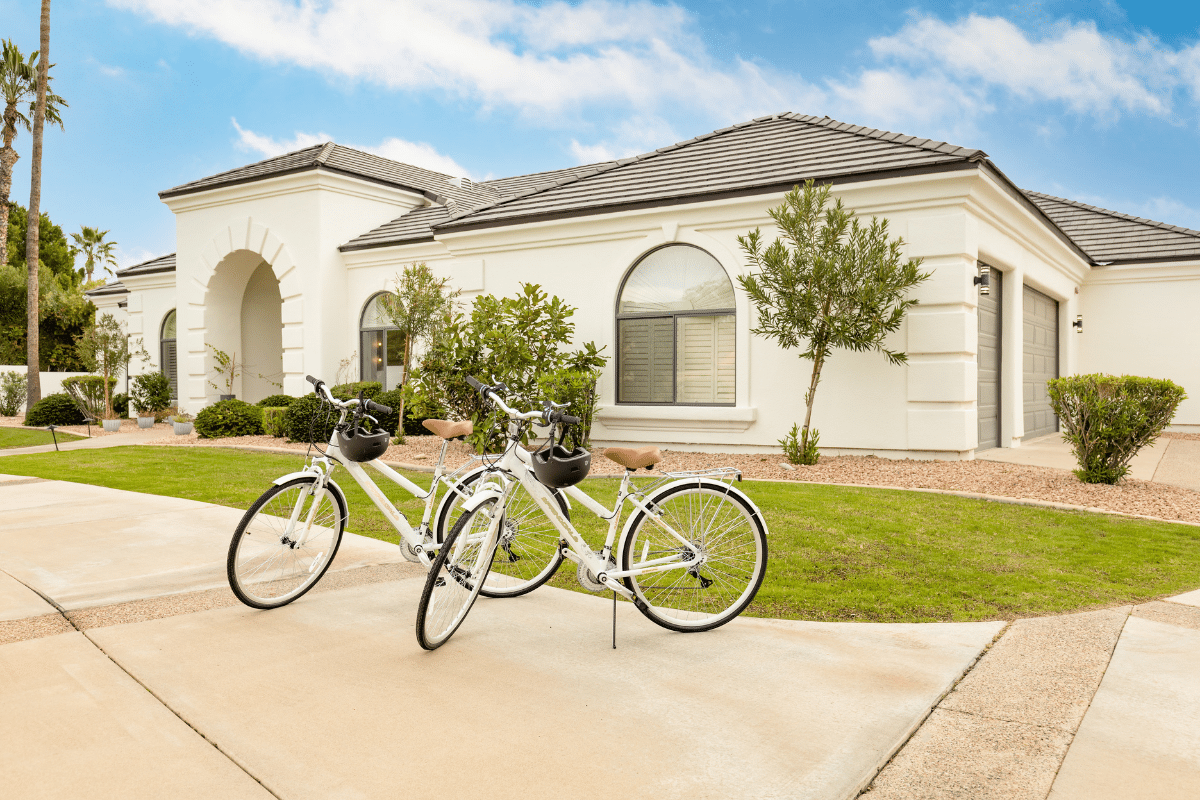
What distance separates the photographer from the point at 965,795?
2.67 m

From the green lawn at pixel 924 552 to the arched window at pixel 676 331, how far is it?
11.8ft

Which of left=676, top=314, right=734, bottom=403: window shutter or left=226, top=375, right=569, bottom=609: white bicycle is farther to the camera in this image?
left=676, top=314, right=734, bottom=403: window shutter

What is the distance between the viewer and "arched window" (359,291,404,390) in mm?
17906

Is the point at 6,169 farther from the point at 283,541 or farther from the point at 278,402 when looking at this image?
the point at 283,541

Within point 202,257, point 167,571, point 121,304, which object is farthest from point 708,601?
point 121,304

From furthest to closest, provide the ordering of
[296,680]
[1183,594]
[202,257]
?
[202,257] < [1183,594] < [296,680]

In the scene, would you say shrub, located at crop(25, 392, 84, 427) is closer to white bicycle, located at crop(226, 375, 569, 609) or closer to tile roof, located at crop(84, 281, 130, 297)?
tile roof, located at crop(84, 281, 130, 297)

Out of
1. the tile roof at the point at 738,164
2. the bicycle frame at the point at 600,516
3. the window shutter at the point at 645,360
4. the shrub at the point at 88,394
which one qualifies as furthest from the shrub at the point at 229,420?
the bicycle frame at the point at 600,516

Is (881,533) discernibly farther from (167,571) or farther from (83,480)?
(83,480)

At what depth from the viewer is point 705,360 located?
12992 millimetres

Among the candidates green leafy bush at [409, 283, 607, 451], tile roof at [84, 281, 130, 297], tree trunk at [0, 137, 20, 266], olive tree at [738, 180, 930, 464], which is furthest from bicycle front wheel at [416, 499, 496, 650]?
tree trunk at [0, 137, 20, 266]

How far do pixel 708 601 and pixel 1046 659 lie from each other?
1789mm

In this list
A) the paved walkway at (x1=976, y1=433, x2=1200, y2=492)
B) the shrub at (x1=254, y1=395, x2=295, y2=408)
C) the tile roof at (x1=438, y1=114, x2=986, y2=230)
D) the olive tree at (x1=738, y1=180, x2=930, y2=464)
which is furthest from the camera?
the shrub at (x1=254, y1=395, x2=295, y2=408)

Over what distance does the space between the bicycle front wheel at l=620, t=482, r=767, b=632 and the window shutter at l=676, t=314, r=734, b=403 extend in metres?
8.33
